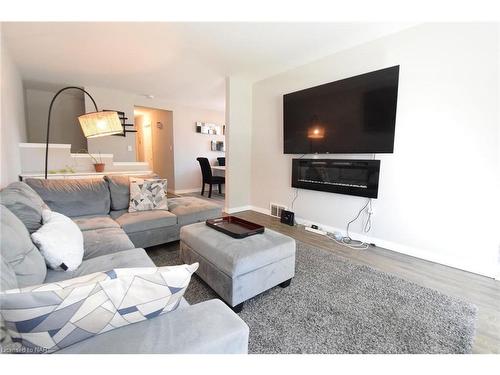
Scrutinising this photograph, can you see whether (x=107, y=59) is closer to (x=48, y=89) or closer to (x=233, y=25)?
(x=233, y=25)

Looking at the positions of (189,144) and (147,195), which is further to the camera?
(189,144)

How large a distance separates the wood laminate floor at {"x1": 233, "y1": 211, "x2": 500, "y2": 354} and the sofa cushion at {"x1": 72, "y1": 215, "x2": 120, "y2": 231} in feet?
7.08

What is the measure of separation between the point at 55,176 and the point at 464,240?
17.6 feet

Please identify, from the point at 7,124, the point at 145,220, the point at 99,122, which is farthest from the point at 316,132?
the point at 7,124

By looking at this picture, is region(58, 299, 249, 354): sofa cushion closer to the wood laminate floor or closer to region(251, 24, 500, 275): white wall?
the wood laminate floor

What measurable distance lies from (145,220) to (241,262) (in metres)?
1.35

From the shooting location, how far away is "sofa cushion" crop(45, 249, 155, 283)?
4.23 feet

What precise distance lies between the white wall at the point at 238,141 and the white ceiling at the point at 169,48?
30 centimetres

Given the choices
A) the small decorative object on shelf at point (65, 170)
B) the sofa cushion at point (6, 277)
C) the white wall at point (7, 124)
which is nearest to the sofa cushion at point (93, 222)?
the white wall at point (7, 124)

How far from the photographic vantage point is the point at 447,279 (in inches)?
79.9

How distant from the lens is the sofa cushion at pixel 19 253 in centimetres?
95

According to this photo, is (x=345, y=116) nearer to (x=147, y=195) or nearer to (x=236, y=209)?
(x=236, y=209)

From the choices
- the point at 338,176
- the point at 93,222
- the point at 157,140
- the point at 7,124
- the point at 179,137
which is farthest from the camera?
the point at 157,140

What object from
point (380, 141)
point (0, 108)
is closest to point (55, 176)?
point (0, 108)
